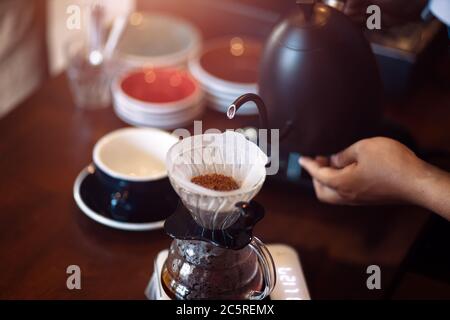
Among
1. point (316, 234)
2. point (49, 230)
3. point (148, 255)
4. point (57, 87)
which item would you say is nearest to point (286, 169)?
point (316, 234)

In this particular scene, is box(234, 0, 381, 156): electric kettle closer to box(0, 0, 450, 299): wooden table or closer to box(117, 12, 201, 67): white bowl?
box(0, 0, 450, 299): wooden table

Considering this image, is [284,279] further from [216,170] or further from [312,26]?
[312,26]

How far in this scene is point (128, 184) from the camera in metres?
0.83

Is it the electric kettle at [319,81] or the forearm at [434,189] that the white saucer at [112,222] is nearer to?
the electric kettle at [319,81]

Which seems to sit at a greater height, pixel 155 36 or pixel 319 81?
pixel 319 81

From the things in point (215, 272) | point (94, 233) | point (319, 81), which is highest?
point (319, 81)

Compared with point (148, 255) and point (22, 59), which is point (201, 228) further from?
point (22, 59)

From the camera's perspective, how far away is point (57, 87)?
1146mm

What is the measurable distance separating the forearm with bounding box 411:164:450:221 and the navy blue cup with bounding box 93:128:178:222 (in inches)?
13.1

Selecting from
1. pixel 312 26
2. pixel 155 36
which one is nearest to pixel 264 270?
pixel 312 26

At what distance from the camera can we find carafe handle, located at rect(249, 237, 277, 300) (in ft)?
2.22

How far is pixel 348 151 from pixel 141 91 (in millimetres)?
437

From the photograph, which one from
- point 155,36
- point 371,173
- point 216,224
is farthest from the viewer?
point 155,36

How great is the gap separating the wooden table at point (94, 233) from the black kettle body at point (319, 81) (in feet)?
0.40
